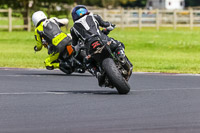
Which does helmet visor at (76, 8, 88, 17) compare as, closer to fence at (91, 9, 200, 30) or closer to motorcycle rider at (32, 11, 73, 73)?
→ motorcycle rider at (32, 11, 73, 73)

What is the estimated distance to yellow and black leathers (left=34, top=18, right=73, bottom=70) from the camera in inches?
685

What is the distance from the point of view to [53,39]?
17.5 meters

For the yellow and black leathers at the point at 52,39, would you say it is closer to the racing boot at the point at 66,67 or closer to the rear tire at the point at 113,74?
the racing boot at the point at 66,67

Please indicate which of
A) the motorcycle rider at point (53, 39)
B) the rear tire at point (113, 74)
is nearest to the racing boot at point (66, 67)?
the motorcycle rider at point (53, 39)

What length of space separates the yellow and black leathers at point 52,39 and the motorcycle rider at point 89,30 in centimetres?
389

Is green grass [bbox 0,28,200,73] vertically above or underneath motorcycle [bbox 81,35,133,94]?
underneath

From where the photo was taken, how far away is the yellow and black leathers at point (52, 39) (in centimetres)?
1741

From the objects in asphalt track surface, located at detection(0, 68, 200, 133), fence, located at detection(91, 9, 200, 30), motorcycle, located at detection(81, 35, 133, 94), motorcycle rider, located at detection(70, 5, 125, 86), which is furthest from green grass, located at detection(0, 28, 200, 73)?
fence, located at detection(91, 9, 200, 30)

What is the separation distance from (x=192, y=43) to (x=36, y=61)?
12.6 m

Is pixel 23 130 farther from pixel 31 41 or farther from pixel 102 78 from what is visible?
pixel 31 41

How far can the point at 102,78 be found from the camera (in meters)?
12.5

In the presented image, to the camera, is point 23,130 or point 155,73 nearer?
point 23,130

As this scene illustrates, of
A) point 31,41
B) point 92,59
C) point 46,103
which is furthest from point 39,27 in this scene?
point 31,41

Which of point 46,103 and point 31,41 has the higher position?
point 46,103
